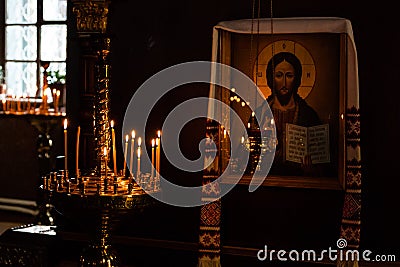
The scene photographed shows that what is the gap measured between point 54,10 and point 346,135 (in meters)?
4.24

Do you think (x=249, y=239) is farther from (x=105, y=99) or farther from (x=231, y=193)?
(x=105, y=99)

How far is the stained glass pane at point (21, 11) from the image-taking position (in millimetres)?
8703

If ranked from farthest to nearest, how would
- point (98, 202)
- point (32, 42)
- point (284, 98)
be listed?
point (32, 42) < point (284, 98) < point (98, 202)

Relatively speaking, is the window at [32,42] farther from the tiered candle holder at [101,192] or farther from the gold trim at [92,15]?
the tiered candle holder at [101,192]

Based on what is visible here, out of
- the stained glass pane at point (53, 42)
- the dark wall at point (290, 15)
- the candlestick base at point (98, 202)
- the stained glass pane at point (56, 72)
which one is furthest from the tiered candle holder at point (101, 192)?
the stained glass pane at point (53, 42)

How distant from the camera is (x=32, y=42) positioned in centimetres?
874

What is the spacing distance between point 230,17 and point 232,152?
93cm

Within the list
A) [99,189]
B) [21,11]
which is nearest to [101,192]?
[99,189]

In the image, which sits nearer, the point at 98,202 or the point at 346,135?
the point at 98,202

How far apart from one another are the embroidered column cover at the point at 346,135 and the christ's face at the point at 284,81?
0.25 metres

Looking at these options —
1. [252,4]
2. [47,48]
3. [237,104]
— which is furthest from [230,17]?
[47,48]

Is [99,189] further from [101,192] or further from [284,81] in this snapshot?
[284,81]

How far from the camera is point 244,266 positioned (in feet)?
19.3

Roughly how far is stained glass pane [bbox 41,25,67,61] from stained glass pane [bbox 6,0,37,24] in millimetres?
189
